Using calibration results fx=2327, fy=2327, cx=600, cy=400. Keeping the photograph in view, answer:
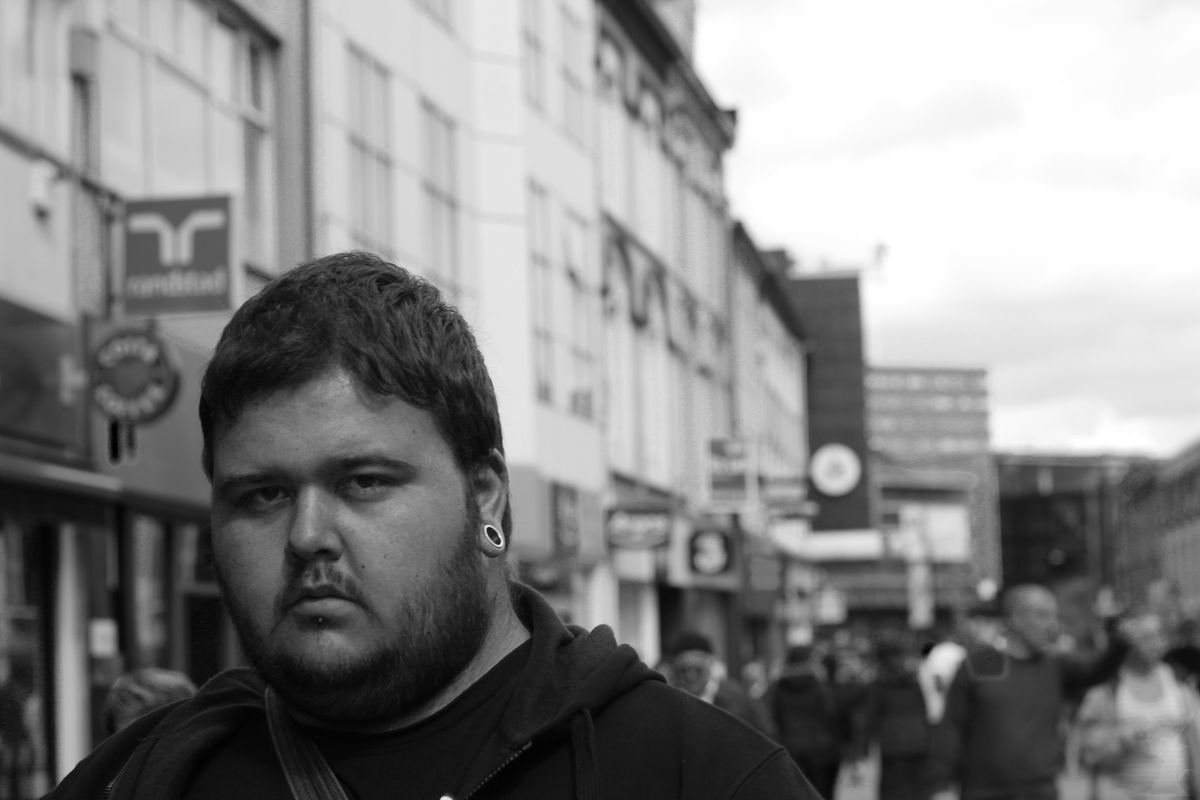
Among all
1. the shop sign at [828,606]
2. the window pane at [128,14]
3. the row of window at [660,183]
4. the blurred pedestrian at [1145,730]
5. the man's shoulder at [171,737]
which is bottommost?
the shop sign at [828,606]

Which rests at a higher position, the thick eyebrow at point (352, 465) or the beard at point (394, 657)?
the thick eyebrow at point (352, 465)

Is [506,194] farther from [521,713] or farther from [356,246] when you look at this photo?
[521,713]

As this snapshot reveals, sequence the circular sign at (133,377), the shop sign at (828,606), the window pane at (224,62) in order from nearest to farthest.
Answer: the circular sign at (133,377), the window pane at (224,62), the shop sign at (828,606)

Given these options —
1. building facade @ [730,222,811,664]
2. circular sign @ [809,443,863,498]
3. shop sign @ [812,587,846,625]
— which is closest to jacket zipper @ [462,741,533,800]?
building facade @ [730,222,811,664]

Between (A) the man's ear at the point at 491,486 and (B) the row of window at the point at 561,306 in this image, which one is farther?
(B) the row of window at the point at 561,306

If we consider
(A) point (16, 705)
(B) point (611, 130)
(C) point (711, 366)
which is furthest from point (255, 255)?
(C) point (711, 366)

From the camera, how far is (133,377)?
16.6 m

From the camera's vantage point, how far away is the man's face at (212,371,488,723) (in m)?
2.30

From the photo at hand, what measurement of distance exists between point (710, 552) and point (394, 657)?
41.7m

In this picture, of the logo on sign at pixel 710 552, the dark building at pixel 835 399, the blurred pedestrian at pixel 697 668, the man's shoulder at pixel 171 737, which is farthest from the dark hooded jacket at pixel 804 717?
the dark building at pixel 835 399

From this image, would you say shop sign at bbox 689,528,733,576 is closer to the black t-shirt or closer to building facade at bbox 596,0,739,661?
building facade at bbox 596,0,739,661

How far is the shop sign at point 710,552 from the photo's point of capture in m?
43.6

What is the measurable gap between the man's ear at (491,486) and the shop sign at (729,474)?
38.3 m

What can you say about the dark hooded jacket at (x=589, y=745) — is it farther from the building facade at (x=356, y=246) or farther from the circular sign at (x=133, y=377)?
the circular sign at (x=133, y=377)
